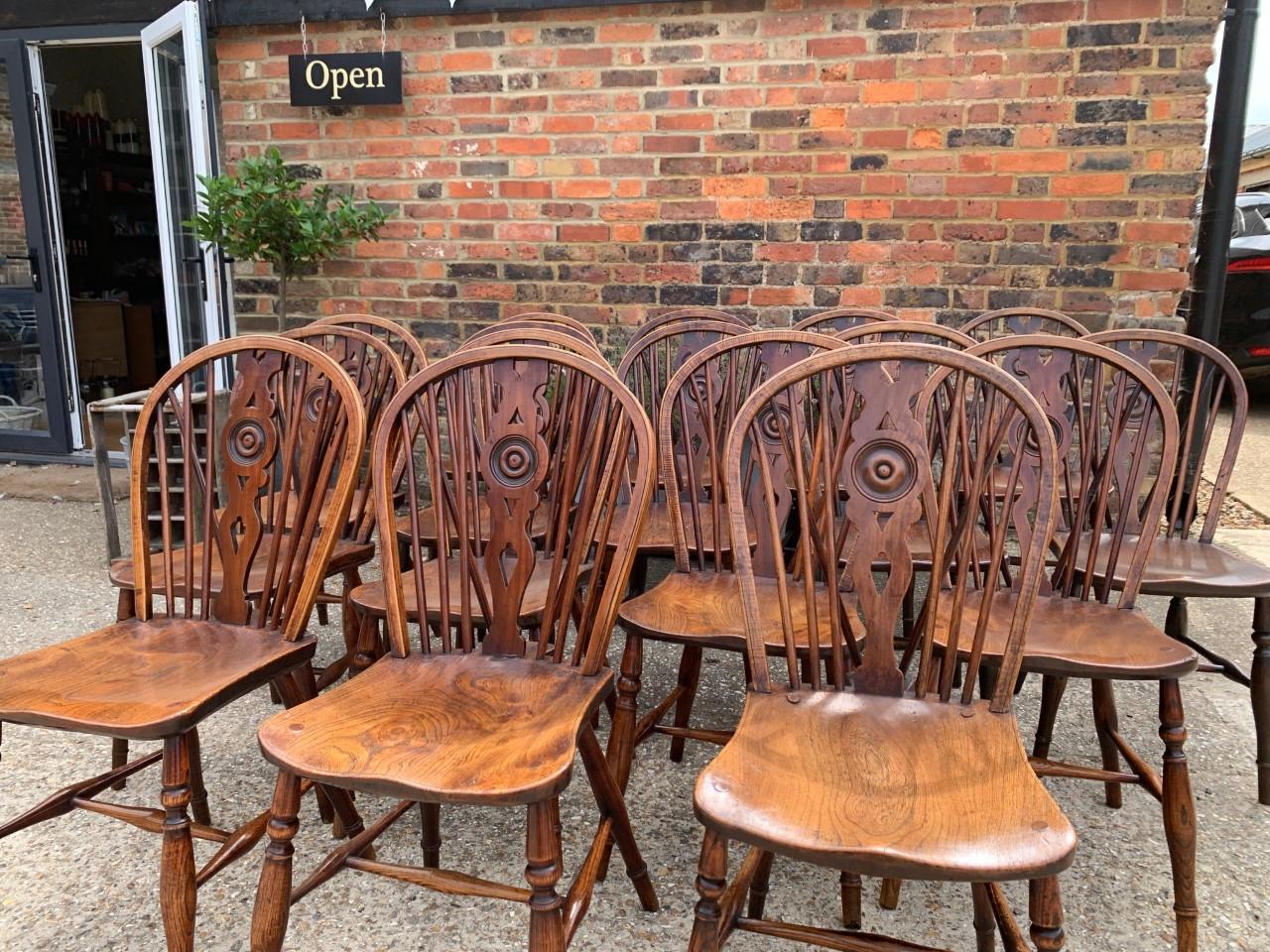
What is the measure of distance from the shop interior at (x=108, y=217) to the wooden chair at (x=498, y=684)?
4914 mm

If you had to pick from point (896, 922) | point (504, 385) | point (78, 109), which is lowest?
point (896, 922)

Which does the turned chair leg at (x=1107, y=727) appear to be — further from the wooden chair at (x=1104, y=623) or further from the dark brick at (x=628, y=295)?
the dark brick at (x=628, y=295)

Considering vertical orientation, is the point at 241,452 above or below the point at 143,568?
above

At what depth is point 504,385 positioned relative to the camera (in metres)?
1.60

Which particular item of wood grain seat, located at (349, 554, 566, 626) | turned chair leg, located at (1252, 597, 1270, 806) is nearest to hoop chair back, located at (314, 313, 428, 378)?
wood grain seat, located at (349, 554, 566, 626)

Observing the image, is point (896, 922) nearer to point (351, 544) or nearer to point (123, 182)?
point (351, 544)

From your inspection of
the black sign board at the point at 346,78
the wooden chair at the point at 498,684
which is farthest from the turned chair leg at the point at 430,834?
the black sign board at the point at 346,78

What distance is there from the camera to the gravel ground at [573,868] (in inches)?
62.2

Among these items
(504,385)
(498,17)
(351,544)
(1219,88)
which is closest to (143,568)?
(351,544)

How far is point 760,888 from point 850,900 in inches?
5.9

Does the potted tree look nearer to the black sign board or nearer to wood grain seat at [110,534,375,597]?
the black sign board

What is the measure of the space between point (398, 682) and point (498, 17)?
286cm

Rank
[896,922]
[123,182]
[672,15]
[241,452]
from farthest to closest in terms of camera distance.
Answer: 1. [123,182]
2. [672,15]
3. [241,452]
4. [896,922]

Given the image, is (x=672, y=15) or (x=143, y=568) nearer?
(x=143, y=568)
